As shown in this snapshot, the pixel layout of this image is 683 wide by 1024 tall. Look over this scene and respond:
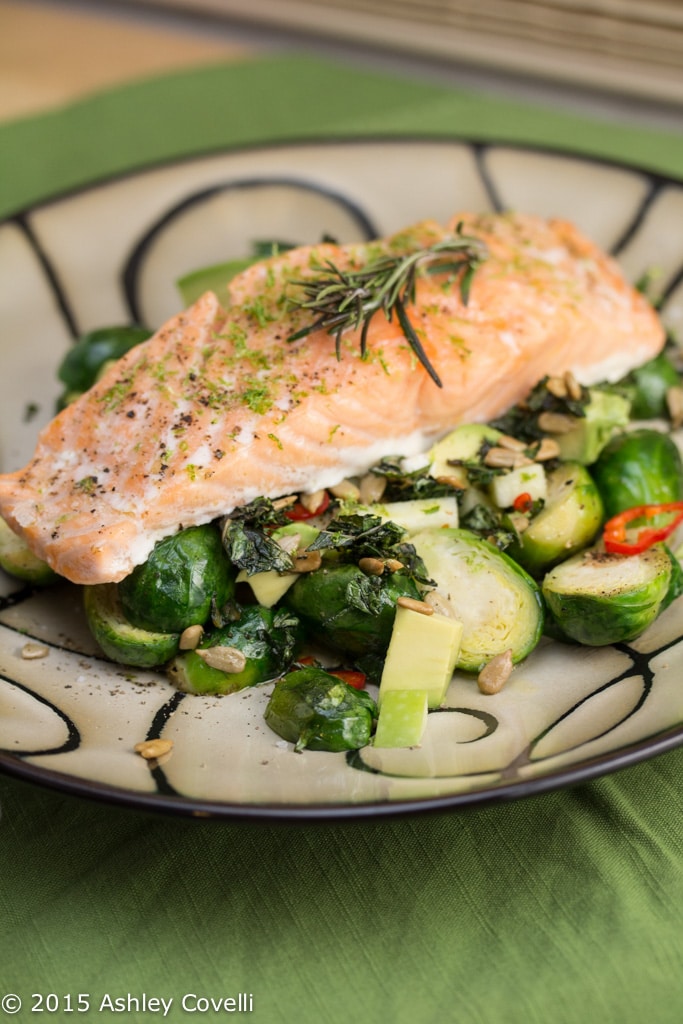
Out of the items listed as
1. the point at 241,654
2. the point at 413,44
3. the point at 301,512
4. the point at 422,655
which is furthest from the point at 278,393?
the point at 413,44

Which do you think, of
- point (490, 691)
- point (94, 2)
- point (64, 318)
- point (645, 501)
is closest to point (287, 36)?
point (94, 2)

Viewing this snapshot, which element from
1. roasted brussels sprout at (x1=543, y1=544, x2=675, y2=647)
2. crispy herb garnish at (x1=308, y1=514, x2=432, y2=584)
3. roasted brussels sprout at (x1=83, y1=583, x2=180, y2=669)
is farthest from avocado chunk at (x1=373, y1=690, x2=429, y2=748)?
roasted brussels sprout at (x1=83, y1=583, x2=180, y2=669)

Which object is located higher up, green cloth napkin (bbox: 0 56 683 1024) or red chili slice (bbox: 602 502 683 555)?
red chili slice (bbox: 602 502 683 555)

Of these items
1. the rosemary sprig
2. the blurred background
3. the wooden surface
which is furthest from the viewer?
the wooden surface

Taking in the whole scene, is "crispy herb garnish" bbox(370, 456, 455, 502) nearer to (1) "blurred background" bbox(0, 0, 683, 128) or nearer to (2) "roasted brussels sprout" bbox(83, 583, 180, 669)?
(2) "roasted brussels sprout" bbox(83, 583, 180, 669)

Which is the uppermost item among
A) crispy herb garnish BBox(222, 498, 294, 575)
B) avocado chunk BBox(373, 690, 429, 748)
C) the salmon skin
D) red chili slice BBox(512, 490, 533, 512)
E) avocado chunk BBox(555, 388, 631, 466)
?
the salmon skin

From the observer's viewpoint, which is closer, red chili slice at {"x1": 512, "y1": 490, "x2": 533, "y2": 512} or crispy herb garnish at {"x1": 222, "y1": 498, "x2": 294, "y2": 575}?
crispy herb garnish at {"x1": 222, "y1": 498, "x2": 294, "y2": 575}

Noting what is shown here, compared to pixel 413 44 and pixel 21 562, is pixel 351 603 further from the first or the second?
pixel 413 44
